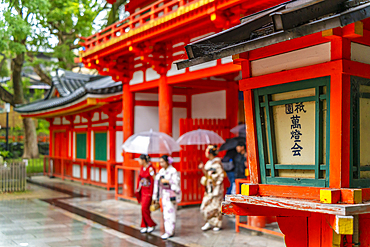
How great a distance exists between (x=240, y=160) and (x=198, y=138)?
1272 mm

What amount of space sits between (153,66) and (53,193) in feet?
23.5

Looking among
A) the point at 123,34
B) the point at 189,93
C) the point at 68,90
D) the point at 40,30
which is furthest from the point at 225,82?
the point at 40,30

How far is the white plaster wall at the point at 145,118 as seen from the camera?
13141mm

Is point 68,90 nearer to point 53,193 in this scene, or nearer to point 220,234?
point 53,193

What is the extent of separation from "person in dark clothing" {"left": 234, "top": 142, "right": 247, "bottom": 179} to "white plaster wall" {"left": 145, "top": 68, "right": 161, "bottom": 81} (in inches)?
Result: 128

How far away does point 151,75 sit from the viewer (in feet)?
39.2

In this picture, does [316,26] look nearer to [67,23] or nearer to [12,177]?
[12,177]

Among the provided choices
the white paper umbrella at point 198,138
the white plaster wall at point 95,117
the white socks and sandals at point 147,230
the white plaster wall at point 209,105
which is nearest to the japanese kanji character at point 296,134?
the white socks and sandals at point 147,230

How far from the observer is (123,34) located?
11.0 m

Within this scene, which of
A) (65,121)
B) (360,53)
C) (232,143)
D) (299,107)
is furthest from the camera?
(65,121)

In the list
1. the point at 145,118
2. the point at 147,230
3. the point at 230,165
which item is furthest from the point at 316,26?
the point at 145,118

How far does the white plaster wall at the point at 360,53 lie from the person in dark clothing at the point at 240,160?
20.8 feet

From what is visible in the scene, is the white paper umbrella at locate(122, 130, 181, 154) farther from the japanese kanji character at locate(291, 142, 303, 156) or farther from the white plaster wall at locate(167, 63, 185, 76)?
the japanese kanji character at locate(291, 142, 303, 156)

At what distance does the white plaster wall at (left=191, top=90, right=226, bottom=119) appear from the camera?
12.7 metres
